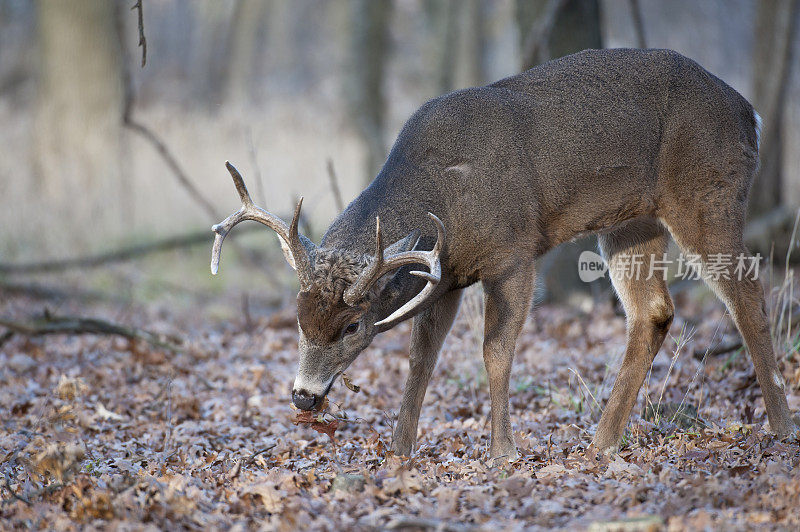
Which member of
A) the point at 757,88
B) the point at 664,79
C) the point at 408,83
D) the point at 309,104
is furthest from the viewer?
the point at 408,83

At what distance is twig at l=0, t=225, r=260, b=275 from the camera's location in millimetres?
10328

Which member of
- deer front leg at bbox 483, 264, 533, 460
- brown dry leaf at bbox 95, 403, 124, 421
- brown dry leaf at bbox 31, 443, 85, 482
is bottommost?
brown dry leaf at bbox 95, 403, 124, 421

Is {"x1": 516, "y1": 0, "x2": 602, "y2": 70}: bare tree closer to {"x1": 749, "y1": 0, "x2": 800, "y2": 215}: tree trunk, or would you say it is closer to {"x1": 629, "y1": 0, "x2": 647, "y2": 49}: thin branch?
{"x1": 629, "y1": 0, "x2": 647, "y2": 49}: thin branch

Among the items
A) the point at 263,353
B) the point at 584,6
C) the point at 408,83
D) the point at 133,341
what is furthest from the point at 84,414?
the point at 408,83

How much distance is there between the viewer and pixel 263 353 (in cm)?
854

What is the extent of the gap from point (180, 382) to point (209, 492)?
307 cm

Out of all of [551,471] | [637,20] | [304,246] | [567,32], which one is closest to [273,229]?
[304,246]

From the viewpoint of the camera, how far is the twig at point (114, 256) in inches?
407

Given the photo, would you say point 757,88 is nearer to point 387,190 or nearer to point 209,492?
point 387,190

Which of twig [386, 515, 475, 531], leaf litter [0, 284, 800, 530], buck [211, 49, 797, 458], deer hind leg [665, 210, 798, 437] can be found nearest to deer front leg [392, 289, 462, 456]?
buck [211, 49, 797, 458]

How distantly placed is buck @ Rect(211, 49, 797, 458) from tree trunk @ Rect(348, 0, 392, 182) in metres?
10.8

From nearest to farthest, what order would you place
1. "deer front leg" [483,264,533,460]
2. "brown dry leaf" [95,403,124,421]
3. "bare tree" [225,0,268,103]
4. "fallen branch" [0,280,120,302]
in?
"deer front leg" [483,264,533,460] < "brown dry leaf" [95,403,124,421] < "fallen branch" [0,280,120,302] < "bare tree" [225,0,268,103]

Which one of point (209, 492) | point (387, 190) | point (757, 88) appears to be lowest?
point (209, 492)

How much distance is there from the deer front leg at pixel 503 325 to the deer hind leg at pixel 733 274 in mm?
1138
